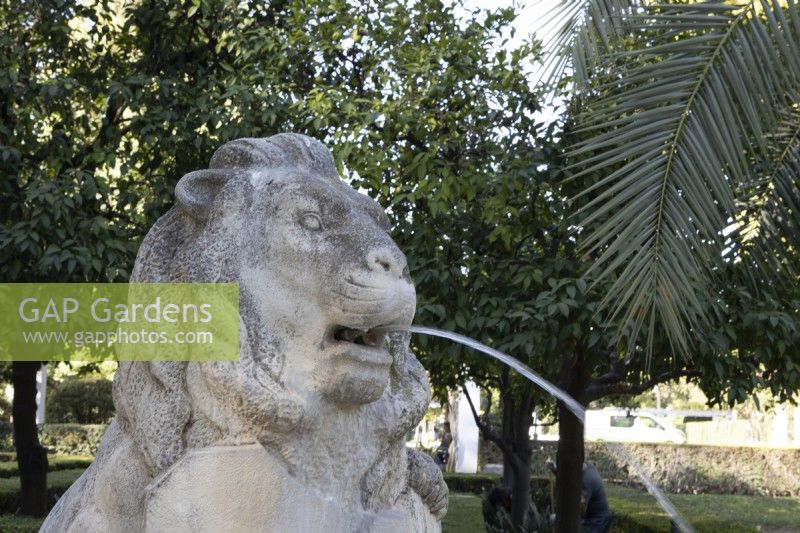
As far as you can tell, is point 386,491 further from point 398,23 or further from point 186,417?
point 398,23

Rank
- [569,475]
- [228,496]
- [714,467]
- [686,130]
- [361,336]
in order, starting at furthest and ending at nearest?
1. [714,467]
2. [569,475]
3. [686,130]
4. [361,336]
5. [228,496]

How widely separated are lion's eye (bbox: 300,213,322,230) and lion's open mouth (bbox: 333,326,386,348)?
0.31 meters


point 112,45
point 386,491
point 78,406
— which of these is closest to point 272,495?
point 386,491

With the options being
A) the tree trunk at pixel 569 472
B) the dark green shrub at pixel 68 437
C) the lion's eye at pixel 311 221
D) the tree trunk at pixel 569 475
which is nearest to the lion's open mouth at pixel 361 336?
the lion's eye at pixel 311 221

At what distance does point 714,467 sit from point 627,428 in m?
9.18

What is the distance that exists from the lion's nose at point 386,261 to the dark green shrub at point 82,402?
25542 mm

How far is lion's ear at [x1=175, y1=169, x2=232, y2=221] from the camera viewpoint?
133 inches

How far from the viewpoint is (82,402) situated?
28656 mm

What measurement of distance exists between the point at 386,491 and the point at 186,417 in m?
0.67

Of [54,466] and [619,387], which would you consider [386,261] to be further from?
[54,466]

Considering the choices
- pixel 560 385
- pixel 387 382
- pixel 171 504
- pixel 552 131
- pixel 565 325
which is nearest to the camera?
pixel 171 504

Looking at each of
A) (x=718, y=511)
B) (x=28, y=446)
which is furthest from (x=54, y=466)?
(x=718, y=511)

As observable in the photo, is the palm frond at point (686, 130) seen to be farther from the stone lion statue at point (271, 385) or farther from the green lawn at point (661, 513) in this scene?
the green lawn at point (661, 513)

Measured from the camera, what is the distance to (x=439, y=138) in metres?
7.83
